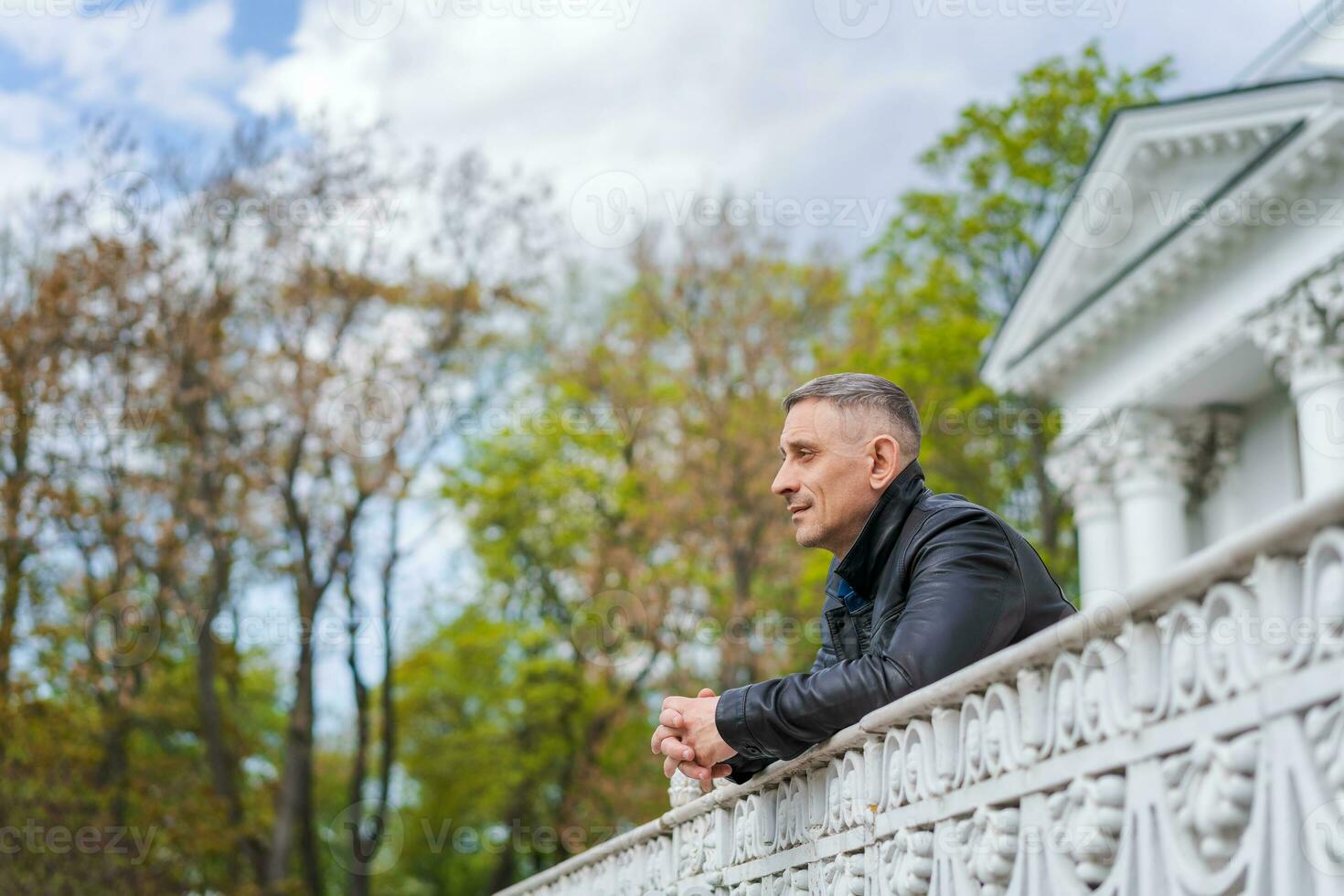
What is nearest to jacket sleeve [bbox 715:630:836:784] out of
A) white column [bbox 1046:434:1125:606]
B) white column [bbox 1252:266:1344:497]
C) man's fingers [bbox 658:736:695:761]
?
man's fingers [bbox 658:736:695:761]

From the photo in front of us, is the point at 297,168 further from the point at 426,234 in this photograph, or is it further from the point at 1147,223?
the point at 1147,223

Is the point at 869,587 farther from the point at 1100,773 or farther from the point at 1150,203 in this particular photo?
the point at 1150,203

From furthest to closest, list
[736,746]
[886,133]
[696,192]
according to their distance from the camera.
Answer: [886,133] → [696,192] → [736,746]

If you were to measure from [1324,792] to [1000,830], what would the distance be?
34.3 inches

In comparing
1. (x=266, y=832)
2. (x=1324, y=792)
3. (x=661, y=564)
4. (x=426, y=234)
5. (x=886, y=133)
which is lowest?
(x=1324, y=792)

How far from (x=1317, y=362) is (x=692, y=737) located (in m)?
15.1

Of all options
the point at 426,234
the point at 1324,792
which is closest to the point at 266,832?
the point at 426,234

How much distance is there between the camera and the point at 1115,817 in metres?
2.42

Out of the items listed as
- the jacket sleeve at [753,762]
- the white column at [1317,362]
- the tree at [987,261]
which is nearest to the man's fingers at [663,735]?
the jacket sleeve at [753,762]

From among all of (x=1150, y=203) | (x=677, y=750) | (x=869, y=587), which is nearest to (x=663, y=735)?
(x=677, y=750)

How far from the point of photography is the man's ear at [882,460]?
3871 millimetres

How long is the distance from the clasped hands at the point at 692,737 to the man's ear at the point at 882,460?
2.27 ft

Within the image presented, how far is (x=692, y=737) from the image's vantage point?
3.94m

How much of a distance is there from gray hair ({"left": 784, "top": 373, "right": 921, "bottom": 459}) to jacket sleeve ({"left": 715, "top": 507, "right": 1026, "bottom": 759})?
0.46 m
